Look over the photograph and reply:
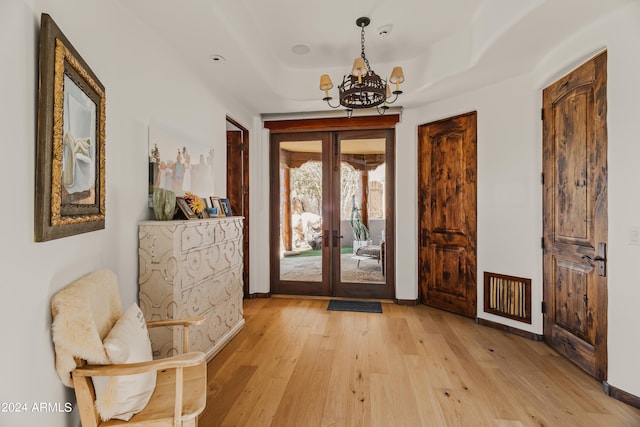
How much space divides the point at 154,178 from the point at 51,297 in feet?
4.28

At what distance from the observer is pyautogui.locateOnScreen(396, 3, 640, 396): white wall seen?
2.10 metres

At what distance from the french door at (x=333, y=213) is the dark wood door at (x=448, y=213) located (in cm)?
48

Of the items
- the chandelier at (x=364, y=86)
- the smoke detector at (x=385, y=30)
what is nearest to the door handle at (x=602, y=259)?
the chandelier at (x=364, y=86)

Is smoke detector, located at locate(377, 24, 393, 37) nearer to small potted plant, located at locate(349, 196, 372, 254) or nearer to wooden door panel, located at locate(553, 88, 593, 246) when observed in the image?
wooden door panel, located at locate(553, 88, 593, 246)

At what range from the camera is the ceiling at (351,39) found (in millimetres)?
2277

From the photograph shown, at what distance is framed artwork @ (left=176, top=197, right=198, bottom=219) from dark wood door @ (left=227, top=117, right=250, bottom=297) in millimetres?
1874

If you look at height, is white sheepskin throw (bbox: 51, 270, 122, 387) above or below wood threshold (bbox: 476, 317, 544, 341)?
above

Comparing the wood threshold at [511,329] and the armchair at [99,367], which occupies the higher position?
the armchair at [99,367]

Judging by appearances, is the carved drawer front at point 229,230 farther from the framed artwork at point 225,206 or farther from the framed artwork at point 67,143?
the framed artwork at point 67,143

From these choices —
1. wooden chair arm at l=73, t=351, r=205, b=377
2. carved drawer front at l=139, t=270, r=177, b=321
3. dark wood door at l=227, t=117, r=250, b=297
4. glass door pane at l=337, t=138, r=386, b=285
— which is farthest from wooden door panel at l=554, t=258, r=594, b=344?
dark wood door at l=227, t=117, r=250, b=297

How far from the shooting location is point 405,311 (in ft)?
13.3

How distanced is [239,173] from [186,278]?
2420 mm

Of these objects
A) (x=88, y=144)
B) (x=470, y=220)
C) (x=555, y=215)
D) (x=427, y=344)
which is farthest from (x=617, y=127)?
(x=88, y=144)

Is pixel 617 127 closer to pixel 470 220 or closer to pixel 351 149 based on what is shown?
pixel 470 220
